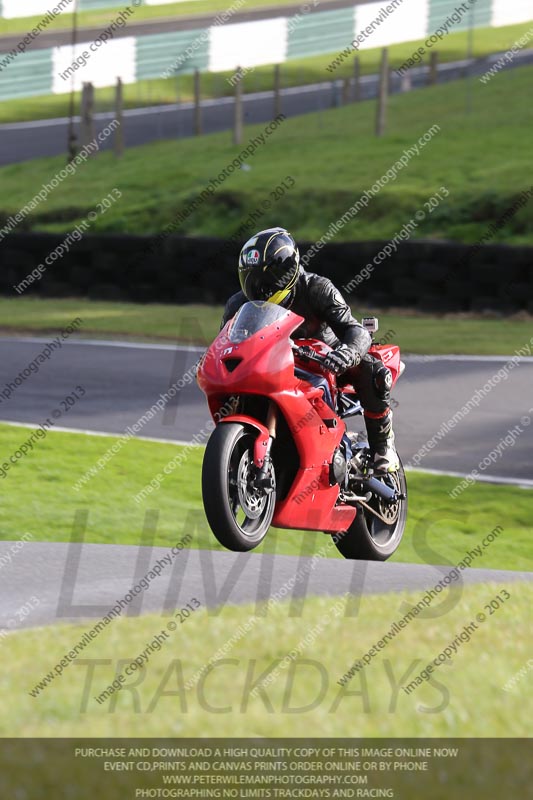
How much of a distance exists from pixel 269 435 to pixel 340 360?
527 millimetres

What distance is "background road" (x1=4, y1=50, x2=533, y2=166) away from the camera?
32.2 metres

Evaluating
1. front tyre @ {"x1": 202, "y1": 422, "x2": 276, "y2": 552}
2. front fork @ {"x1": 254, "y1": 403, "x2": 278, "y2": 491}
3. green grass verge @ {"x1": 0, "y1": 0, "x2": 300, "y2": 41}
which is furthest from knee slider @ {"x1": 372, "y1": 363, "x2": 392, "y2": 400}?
green grass verge @ {"x1": 0, "y1": 0, "x2": 300, "y2": 41}

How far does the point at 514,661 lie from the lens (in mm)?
5055

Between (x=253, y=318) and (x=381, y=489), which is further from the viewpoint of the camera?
(x=381, y=489)

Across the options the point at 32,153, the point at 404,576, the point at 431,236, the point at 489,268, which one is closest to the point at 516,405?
the point at 489,268

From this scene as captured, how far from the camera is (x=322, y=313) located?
606cm

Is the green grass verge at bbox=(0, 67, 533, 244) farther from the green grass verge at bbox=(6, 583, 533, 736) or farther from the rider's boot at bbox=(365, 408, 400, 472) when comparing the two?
the green grass verge at bbox=(6, 583, 533, 736)

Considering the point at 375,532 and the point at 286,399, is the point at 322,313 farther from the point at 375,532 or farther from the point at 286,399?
the point at 375,532

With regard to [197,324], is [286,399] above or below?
above

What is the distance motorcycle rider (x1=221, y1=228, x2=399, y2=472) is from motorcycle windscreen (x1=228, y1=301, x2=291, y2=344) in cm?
Result: 12

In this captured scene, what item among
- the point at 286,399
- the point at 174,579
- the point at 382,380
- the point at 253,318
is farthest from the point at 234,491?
the point at 382,380

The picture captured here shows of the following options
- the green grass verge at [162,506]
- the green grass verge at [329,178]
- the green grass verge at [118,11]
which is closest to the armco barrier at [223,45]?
the green grass verge at [118,11]
